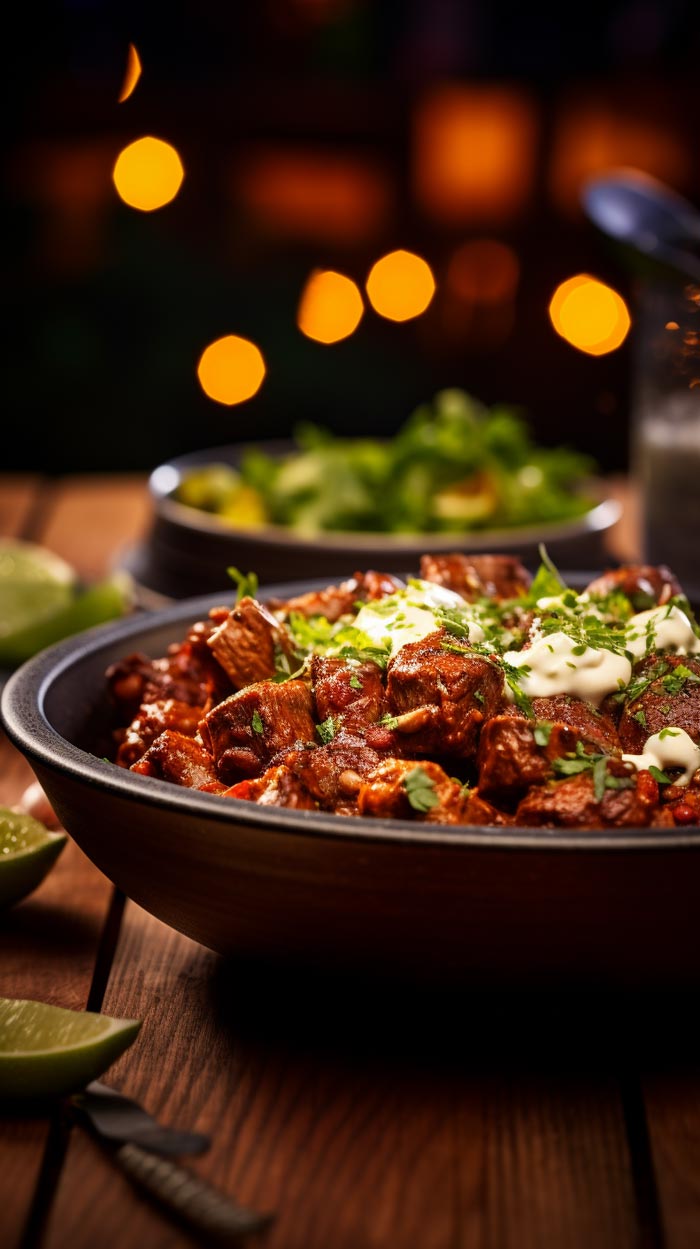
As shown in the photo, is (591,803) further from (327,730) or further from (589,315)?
(589,315)

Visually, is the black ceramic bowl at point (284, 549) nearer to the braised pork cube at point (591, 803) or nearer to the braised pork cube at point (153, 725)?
the braised pork cube at point (153, 725)

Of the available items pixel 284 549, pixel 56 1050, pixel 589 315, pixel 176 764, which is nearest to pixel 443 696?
pixel 176 764

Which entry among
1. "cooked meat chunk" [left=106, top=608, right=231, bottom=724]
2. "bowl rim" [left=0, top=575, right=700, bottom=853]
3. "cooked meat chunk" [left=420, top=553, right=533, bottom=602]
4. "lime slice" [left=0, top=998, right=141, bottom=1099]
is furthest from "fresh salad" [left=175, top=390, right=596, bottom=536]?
"lime slice" [left=0, top=998, right=141, bottom=1099]

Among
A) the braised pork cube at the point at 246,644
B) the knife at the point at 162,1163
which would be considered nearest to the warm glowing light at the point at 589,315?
the braised pork cube at the point at 246,644

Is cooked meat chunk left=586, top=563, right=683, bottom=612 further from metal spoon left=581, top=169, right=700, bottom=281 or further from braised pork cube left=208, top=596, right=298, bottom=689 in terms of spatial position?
metal spoon left=581, top=169, right=700, bottom=281

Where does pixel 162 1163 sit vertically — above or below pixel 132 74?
A: below
